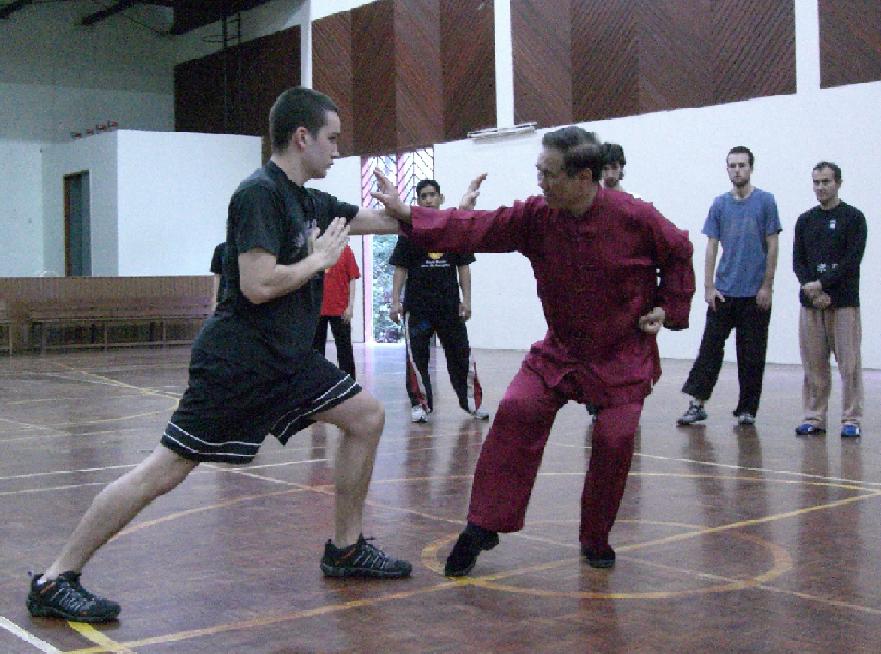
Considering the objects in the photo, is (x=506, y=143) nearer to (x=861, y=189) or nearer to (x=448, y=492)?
(x=861, y=189)

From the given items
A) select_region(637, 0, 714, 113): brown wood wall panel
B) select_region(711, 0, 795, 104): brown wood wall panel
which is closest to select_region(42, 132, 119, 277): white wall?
select_region(637, 0, 714, 113): brown wood wall panel

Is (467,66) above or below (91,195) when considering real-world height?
above

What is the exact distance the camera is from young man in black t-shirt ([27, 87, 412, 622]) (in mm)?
3977

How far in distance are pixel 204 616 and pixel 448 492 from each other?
96.4 inches

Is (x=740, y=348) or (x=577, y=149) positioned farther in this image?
(x=740, y=348)

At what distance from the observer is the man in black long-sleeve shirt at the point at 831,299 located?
27.5 feet

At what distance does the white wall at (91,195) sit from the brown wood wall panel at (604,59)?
1055 cm

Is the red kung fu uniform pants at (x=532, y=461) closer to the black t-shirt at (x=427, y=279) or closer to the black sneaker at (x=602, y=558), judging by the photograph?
the black sneaker at (x=602, y=558)

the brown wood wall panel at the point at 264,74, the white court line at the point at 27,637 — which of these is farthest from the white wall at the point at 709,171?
the white court line at the point at 27,637

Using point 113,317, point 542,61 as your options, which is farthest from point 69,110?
point 542,61

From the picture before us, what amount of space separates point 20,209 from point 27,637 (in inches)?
975

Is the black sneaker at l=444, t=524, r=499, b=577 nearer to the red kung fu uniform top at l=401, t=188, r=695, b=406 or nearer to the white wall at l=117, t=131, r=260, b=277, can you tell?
the red kung fu uniform top at l=401, t=188, r=695, b=406

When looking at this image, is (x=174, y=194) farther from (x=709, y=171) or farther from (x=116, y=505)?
(x=116, y=505)

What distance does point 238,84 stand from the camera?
26234mm
